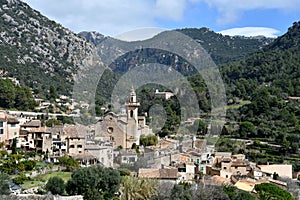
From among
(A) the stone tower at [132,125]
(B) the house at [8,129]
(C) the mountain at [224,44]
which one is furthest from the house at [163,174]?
(C) the mountain at [224,44]

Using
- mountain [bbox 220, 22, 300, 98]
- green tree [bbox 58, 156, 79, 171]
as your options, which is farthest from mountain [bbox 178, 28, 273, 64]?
green tree [bbox 58, 156, 79, 171]

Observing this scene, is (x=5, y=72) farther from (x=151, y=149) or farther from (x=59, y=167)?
(x=59, y=167)

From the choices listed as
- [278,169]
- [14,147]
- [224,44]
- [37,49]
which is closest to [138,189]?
[14,147]

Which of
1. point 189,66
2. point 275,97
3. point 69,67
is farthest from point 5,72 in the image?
point 275,97

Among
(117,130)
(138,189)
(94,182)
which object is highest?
(117,130)

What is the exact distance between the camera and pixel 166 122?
3894 cm

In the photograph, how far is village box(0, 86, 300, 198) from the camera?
21.4m

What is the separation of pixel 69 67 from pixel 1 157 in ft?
127

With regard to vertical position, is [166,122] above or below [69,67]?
below

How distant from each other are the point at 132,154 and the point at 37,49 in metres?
36.9

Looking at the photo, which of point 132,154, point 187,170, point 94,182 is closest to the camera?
point 94,182

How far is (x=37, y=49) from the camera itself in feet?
185

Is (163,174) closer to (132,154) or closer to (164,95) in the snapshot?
(132,154)

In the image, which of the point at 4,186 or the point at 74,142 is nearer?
the point at 4,186
